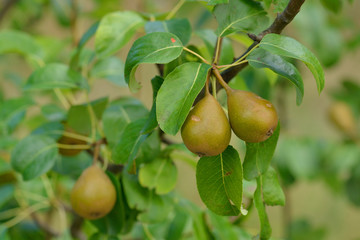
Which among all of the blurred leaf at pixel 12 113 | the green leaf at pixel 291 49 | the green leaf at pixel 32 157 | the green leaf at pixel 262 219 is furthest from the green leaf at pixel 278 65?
the blurred leaf at pixel 12 113

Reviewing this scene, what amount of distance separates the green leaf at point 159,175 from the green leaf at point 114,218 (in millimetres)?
34

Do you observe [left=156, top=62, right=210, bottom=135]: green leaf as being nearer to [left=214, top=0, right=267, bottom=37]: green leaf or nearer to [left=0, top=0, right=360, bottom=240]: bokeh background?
[left=214, top=0, right=267, bottom=37]: green leaf

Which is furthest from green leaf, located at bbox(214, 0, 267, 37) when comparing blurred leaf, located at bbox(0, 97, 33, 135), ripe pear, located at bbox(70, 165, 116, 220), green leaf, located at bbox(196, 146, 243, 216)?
blurred leaf, located at bbox(0, 97, 33, 135)

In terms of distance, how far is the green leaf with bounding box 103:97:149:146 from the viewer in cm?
62

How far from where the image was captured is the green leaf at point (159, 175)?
627 mm

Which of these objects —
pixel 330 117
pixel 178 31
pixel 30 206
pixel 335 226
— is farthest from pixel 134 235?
pixel 335 226

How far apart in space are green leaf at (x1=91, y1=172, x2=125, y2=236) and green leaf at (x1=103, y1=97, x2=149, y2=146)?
53 millimetres

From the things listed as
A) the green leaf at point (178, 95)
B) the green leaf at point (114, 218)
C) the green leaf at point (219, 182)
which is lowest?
the green leaf at point (114, 218)

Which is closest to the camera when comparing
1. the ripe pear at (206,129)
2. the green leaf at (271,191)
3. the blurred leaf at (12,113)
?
the ripe pear at (206,129)

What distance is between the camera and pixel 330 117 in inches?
62.8

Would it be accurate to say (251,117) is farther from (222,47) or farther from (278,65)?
(222,47)

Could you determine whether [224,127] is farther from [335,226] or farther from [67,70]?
[335,226]

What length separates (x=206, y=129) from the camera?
41 cm

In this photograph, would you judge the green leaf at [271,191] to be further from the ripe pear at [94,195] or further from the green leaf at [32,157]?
the green leaf at [32,157]
